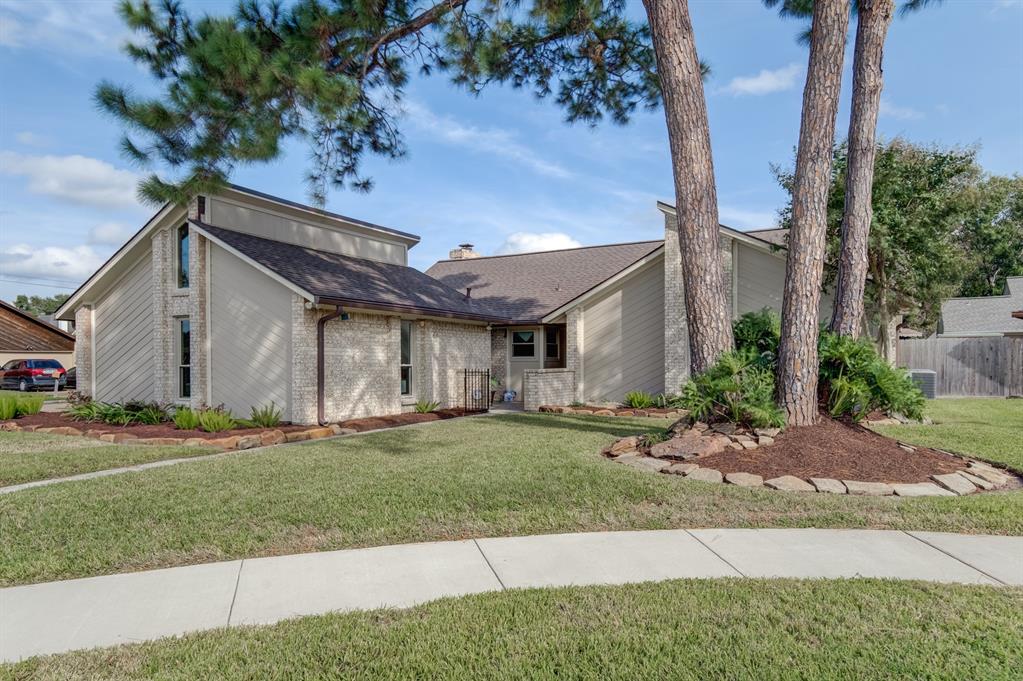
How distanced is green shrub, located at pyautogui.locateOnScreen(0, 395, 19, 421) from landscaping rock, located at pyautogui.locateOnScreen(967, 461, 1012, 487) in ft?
58.5

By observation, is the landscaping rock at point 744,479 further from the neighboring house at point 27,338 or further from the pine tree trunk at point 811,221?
the neighboring house at point 27,338

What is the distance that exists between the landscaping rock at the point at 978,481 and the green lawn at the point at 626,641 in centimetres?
342

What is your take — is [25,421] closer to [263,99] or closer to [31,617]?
[263,99]

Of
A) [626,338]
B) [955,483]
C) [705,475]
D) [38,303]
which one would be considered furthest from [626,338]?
[38,303]

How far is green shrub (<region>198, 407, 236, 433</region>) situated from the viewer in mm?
11602

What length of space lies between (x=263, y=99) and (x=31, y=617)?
805 cm

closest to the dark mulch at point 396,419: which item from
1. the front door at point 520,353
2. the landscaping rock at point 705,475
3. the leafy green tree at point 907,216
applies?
the front door at point 520,353

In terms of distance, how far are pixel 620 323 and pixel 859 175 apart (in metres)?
7.79

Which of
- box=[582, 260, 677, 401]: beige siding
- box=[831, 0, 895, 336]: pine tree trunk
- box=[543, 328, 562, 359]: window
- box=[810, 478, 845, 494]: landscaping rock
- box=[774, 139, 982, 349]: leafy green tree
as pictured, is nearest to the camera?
box=[810, 478, 845, 494]: landscaping rock

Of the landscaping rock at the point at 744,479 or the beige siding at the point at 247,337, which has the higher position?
Result: the beige siding at the point at 247,337

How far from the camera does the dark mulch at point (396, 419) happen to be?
1265 cm

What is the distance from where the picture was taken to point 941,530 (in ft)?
17.0

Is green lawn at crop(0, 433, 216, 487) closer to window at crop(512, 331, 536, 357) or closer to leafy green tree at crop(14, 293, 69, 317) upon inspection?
window at crop(512, 331, 536, 357)

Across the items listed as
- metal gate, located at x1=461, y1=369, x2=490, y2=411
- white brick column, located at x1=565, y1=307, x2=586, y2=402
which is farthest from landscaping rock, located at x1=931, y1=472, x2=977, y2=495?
metal gate, located at x1=461, y1=369, x2=490, y2=411
